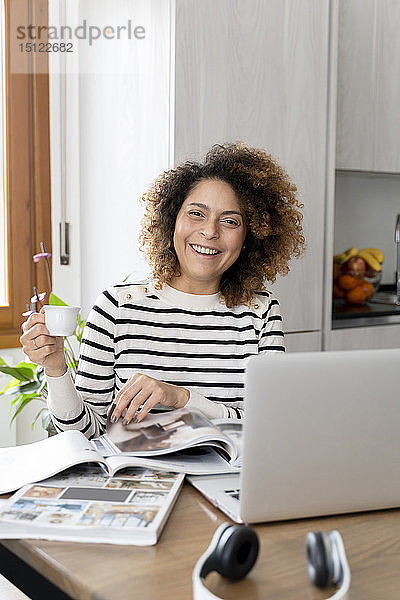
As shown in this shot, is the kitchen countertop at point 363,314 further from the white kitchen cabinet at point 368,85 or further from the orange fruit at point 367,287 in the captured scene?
the white kitchen cabinet at point 368,85

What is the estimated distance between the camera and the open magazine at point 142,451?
1.16 metres

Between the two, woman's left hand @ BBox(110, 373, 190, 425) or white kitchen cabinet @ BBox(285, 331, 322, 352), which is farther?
white kitchen cabinet @ BBox(285, 331, 322, 352)

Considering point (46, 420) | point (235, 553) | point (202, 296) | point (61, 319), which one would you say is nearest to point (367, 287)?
point (202, 296)

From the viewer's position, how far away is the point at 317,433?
0.99 m

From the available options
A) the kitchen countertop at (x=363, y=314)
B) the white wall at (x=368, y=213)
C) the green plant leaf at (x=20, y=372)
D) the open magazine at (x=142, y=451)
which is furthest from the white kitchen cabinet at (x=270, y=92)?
the open magazine at (x=142, y=451)

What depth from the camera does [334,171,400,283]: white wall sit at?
3.42 meters

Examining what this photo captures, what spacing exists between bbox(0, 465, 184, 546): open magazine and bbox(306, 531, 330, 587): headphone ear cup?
22 cm

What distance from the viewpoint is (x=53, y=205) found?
9.16 feet

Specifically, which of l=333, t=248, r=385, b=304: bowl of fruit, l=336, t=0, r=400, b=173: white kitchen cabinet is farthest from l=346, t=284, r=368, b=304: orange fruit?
l=336, t=0, r=400, b=173: white kitchen cabinet

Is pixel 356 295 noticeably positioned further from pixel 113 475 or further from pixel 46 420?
pixel 113 475

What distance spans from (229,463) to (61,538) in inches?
14.4

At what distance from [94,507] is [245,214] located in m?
1.04

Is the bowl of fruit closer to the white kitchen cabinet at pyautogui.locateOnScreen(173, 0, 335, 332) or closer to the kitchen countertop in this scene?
the kitchen countertop

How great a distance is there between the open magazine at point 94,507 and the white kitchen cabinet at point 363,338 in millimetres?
1769
